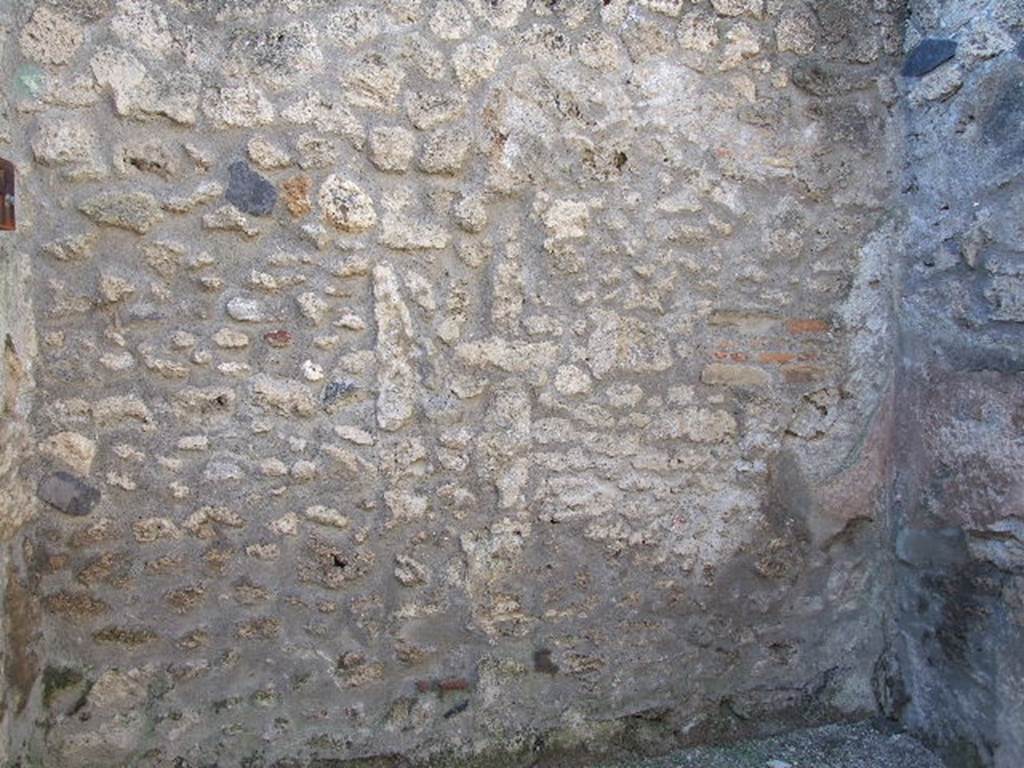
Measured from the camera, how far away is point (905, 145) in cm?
267

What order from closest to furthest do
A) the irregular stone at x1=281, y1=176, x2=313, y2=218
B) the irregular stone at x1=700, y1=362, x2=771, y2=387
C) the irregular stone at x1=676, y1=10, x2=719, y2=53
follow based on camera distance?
the irregular stone at x1=281, y1=176, x2=313, y2=218 < the irregular stone at x1=676, y1=10, x2=719, y2=53 < the irregular stone at x1=700, y1=362, x2=771, y2=387

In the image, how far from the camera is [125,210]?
6.99 ft

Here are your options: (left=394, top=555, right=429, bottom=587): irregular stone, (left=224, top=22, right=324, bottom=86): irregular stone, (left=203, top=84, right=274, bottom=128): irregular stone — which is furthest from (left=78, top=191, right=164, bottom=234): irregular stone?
(left=394, top=555, right=429, bottom=587): irregular stone

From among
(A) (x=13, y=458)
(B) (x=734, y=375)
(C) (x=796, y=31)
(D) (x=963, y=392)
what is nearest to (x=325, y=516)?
(A) (x=13, y=458)

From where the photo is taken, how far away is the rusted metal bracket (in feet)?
6.58

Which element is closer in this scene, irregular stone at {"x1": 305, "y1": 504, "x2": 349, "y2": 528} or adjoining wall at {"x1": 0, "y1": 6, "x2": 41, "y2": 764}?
adjoining wall at {"x1": 0, "y1": 6, "x2": 41, "y2": 764}

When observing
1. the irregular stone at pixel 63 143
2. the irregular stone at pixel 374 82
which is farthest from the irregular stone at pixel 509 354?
the irregular stone at pixel 63 143

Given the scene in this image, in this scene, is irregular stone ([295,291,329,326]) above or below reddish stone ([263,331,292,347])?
above

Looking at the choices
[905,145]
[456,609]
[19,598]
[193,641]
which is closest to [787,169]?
[905,145]

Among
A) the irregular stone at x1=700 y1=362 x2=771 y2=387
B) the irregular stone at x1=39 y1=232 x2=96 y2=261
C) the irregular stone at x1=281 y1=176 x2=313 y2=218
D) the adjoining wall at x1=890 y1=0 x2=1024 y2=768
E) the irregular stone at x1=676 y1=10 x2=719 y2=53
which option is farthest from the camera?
the irregular stone at x1=700 y1=362 x2=771 y2=387

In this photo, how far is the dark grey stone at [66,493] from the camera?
85.0 inches

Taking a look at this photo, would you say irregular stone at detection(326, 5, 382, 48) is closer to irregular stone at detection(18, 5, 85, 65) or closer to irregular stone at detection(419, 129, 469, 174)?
irregular stone at detection(419, 129, 469, 174)

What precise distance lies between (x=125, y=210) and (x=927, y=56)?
2313mm

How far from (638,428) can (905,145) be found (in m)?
1.22
